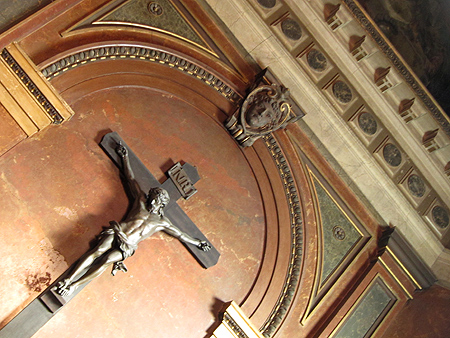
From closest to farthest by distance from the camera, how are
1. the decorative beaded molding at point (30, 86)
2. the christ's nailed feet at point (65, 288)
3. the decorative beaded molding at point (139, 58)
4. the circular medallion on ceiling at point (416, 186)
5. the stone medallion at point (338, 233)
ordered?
1. the christ's nailed feet at point (65, 288)
2. the decorative beaded molding at point (30, 86)
3. the decorative beaded molding at point (139, 58)
4. the stone medallion at point (338, 233)
5. the circular medallion on ceiling at point (416, 186)

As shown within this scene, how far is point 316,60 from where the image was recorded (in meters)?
5.15

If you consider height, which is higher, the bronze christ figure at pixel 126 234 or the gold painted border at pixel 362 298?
the bronze christ figure at pixel 126 234

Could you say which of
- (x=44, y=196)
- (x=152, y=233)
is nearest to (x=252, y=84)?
(x=152, y=233)

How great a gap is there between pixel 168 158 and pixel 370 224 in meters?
2.72

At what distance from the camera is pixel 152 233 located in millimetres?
4047

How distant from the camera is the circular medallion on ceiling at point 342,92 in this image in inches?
205

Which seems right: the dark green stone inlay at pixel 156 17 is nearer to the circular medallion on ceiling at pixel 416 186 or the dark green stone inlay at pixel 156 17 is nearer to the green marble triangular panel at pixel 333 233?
the green marble triangular panel at pixel 333 233

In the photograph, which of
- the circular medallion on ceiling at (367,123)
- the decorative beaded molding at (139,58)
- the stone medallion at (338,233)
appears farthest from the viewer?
the circular medallion on ceiling at (367,123)

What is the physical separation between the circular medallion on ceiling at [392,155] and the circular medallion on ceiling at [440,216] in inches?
32.5

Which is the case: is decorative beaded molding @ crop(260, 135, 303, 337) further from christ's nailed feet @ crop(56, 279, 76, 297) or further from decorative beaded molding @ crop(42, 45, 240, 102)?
christ's nailed feet @ crop(56, 279, 76, 297)

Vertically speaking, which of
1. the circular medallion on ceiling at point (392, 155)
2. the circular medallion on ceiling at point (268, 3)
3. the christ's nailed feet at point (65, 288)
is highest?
the circular medallion on ceiling at point (268, 3)

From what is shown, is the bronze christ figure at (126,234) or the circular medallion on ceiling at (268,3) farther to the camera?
the circular medallion on ceiling at (268,3)

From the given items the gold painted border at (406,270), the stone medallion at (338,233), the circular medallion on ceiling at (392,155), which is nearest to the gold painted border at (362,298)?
the gold painted border at (406,270)

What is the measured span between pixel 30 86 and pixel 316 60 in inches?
127
